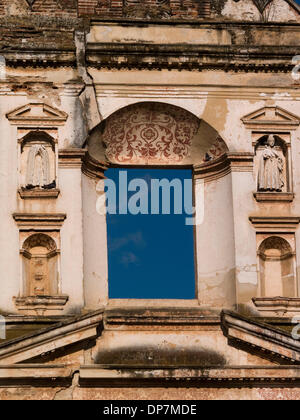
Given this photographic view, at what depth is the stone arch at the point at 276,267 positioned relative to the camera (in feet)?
69.8

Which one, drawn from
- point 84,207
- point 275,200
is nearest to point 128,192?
point 84,207

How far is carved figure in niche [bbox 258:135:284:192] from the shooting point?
21.6 meters

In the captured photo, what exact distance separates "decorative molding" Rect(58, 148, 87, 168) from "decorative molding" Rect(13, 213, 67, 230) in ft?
2.70

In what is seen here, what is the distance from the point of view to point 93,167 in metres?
21.8

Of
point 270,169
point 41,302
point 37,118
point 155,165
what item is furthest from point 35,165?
point 270,169

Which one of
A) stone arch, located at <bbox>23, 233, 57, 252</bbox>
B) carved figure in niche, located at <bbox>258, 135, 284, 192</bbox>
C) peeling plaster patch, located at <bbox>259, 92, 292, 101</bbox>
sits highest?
peeling plaster patch, located at <bbox>259, 92, 292, 101</bbox>

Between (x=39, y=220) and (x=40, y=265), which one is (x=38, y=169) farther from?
(x=40, y=265)

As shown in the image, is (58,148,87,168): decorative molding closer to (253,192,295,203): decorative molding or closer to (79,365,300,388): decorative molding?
(253,192,295,203): decorative molding

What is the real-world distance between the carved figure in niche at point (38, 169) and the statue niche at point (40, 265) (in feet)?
2.58

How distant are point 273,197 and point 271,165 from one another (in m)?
0.57

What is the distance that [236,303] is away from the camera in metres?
20.9

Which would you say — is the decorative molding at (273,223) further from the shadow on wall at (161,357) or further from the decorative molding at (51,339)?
the decorative molding at (51,339)

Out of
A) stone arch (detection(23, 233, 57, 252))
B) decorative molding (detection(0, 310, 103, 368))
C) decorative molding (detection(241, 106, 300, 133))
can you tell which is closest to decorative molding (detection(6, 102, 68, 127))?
stone arch (detection(23, 233, 57, 252))

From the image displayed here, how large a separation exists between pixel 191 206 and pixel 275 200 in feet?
4.56
